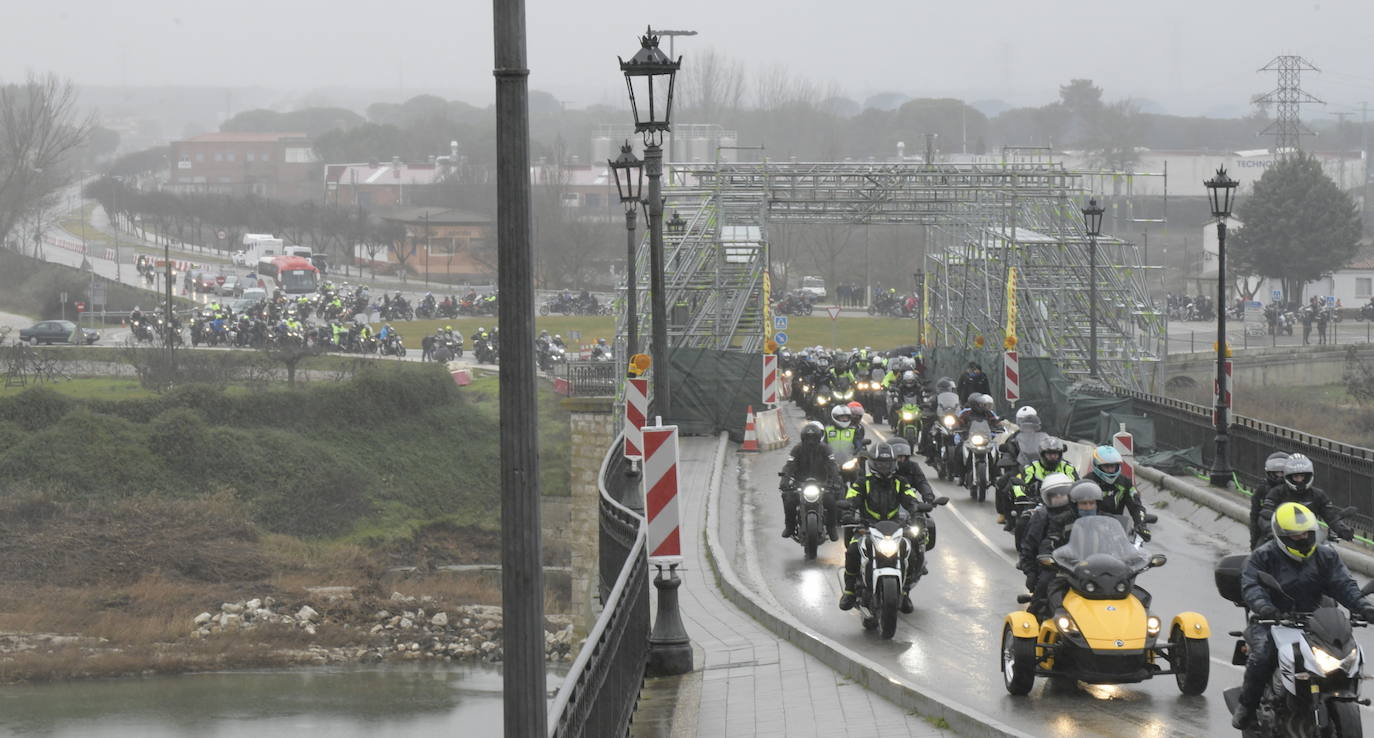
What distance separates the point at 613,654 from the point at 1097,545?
3801 millimetres

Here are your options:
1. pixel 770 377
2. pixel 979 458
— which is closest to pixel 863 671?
pixel 979 458

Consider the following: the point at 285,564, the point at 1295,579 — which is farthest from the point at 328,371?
the point at 1295,579

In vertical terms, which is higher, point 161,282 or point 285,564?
point 161,282

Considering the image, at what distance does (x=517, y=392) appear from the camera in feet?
21.8

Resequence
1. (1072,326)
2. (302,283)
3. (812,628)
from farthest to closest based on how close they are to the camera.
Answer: (302,283) < (1072,326) < (812,628)

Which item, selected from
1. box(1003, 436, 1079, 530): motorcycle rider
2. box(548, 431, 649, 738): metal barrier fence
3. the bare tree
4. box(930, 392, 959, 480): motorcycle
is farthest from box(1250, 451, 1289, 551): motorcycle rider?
the bare tree

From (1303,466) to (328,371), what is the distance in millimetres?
70807

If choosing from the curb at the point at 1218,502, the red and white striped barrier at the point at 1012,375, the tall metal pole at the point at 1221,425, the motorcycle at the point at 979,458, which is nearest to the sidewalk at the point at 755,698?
the curb at the point at 1218,502

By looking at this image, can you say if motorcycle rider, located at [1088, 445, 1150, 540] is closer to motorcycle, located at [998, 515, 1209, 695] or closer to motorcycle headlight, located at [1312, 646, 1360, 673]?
motorcycle, located at [998, 515, 1209, 695]

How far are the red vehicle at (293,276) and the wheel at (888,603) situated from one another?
102 metres

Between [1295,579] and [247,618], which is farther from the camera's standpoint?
[247,618]

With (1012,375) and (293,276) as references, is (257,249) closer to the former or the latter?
(293,276)

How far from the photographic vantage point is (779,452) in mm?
38688

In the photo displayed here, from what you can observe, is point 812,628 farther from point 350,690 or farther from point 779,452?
point 350,690
